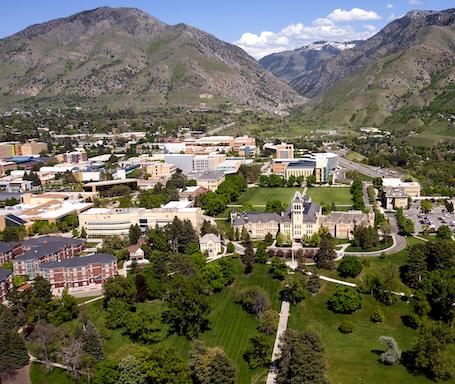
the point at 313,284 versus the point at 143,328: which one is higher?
the point at 313,284

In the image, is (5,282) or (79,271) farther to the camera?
(79,271)

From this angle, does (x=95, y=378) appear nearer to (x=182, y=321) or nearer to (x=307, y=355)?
(x=182, y=321)

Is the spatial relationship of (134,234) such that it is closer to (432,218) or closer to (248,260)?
(248,260)

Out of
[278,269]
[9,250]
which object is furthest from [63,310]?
[278,269]

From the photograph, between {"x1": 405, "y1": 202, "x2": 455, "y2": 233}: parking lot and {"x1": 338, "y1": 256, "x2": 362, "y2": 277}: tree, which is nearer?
{"x1": 338, "y1": 256, "x2": 362, "y2": 277}: tree

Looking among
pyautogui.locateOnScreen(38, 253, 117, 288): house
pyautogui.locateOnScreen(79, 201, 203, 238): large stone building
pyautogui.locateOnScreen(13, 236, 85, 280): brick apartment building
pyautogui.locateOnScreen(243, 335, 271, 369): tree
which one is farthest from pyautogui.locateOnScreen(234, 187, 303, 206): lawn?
pyautogui.locateOnScreen(243, 335, 271, 369): tree

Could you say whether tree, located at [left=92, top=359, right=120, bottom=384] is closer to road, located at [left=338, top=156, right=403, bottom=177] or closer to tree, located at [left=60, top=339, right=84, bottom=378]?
tree, located at [left=60, top=339, right=84, bottom=378]

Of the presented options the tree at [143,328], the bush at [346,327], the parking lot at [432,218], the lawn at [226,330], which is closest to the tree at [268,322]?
the lawn at [226,330]
